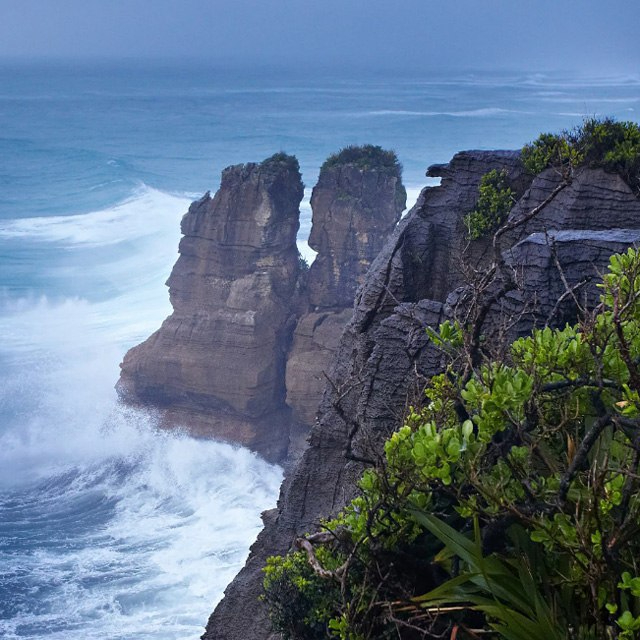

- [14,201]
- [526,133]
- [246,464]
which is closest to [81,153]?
[14,201]

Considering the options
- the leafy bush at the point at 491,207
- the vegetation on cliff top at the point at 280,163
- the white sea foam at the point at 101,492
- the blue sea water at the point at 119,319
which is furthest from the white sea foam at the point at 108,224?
the leafy bush at the point at 491,207

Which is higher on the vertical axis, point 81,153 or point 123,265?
point 81,153

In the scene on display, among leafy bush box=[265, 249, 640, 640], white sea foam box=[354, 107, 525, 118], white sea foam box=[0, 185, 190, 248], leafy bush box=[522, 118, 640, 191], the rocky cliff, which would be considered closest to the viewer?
leafy bush box=[265, 249, 640, 640]

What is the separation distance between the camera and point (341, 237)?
31672mm

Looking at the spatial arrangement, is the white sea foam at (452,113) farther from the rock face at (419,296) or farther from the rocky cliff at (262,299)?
the rock face at (419,296)

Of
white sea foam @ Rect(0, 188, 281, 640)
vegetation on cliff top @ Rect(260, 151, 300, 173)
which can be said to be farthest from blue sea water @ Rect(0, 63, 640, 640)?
vegetation on cliff top @ Rect(260, 151, 300, 173)

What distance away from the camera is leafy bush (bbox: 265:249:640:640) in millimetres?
3783

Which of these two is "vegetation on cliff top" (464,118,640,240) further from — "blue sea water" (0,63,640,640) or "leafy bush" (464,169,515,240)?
"blue sea water" (0,63,640,640)

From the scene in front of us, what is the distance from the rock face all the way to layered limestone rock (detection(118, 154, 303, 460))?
19.8 meters

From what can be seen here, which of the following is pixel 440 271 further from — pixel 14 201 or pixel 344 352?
pixel 14 201

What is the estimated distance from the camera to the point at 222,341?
101 feet

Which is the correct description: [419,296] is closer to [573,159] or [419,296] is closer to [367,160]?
[573,159]

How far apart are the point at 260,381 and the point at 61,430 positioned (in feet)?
29.6

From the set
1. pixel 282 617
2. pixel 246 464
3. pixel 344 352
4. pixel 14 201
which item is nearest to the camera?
pixel 282 617
